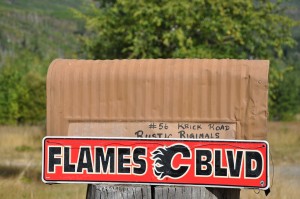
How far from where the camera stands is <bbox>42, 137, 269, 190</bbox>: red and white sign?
4.45 metres

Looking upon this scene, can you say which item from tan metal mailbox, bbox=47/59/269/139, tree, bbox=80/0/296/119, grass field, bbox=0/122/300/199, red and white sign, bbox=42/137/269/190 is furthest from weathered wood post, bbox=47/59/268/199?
tree, bbox=80/0/296/119

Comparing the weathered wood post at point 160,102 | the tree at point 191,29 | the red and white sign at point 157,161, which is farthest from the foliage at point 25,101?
the red and white sign at point 157,161

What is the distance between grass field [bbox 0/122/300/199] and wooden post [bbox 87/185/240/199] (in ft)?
10.4

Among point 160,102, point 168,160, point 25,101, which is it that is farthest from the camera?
point 25,101

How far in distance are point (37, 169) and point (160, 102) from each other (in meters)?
10.7

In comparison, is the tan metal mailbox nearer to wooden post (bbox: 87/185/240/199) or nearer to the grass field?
wooden post (bbox: 87/185/240/199)

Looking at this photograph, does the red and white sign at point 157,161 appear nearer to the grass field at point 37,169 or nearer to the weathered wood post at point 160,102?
the weathered wood post at point 160,102

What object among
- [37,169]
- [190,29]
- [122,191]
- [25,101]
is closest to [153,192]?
[122,191]

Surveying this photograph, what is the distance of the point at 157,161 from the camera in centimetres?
458

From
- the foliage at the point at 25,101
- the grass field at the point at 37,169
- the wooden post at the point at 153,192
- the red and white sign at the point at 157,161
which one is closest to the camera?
the red and white sign at the point at 157,161

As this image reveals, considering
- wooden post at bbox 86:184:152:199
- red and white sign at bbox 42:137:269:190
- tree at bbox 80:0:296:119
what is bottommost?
wooden post at bbox 86:184:152:199

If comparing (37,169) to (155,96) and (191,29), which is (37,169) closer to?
(191,29)

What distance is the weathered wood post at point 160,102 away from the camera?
15.1ft

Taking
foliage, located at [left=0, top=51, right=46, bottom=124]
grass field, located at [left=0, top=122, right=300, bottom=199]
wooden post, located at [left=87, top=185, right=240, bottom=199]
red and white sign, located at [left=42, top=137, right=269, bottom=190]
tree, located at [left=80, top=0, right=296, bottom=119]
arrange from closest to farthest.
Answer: red and white sign, located at [left=42, top=137, right=269, bottom=190] → wooden post, located at [left=87, top=185, right=240, bottom=199] → grass field, located at [left=0, top=122, right=300, bottom=199] → tree, located at [left=80, top=0, right=296, bottom=119] → foliage, located at [left=0, top=51, right=46, bottom=124]
